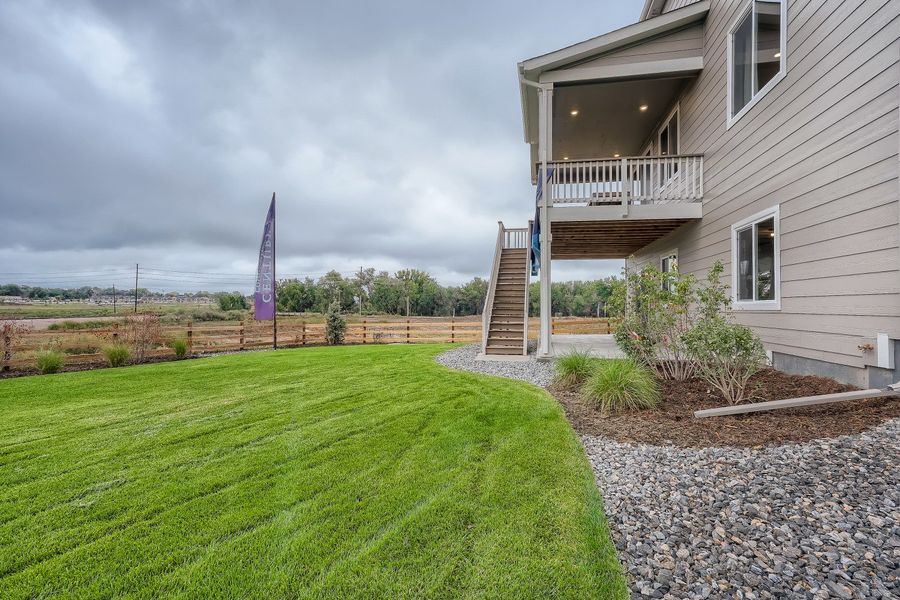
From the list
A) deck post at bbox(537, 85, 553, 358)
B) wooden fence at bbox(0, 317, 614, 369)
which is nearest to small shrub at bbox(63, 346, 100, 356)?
wooden fence at bbox(0, 317, 614, 369)

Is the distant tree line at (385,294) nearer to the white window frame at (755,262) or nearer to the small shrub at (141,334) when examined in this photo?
the small shrub at (141,334)

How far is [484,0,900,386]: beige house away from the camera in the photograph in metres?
3.60

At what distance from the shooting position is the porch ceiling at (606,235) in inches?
310

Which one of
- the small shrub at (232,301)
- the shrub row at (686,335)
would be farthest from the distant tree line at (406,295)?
the shrub row at (686,335)

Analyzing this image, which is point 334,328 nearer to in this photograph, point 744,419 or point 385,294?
point 744,419

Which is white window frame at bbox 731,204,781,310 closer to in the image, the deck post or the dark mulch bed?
the dark mulch bed

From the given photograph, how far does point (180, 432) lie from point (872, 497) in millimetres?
5321

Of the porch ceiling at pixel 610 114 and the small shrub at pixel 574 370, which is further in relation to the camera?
the porch ceiling at pixel 610 114

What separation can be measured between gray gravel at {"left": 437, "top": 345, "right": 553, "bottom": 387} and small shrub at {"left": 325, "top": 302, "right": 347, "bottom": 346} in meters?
6.12

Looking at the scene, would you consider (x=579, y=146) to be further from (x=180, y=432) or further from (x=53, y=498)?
(x=53, y=498)

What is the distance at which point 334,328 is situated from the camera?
44.1 feet

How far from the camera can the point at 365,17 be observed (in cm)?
1137

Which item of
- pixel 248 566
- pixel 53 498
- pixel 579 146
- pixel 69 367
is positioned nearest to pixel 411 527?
pixel 248 566

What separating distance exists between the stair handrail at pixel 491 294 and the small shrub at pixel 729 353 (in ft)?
16.1
